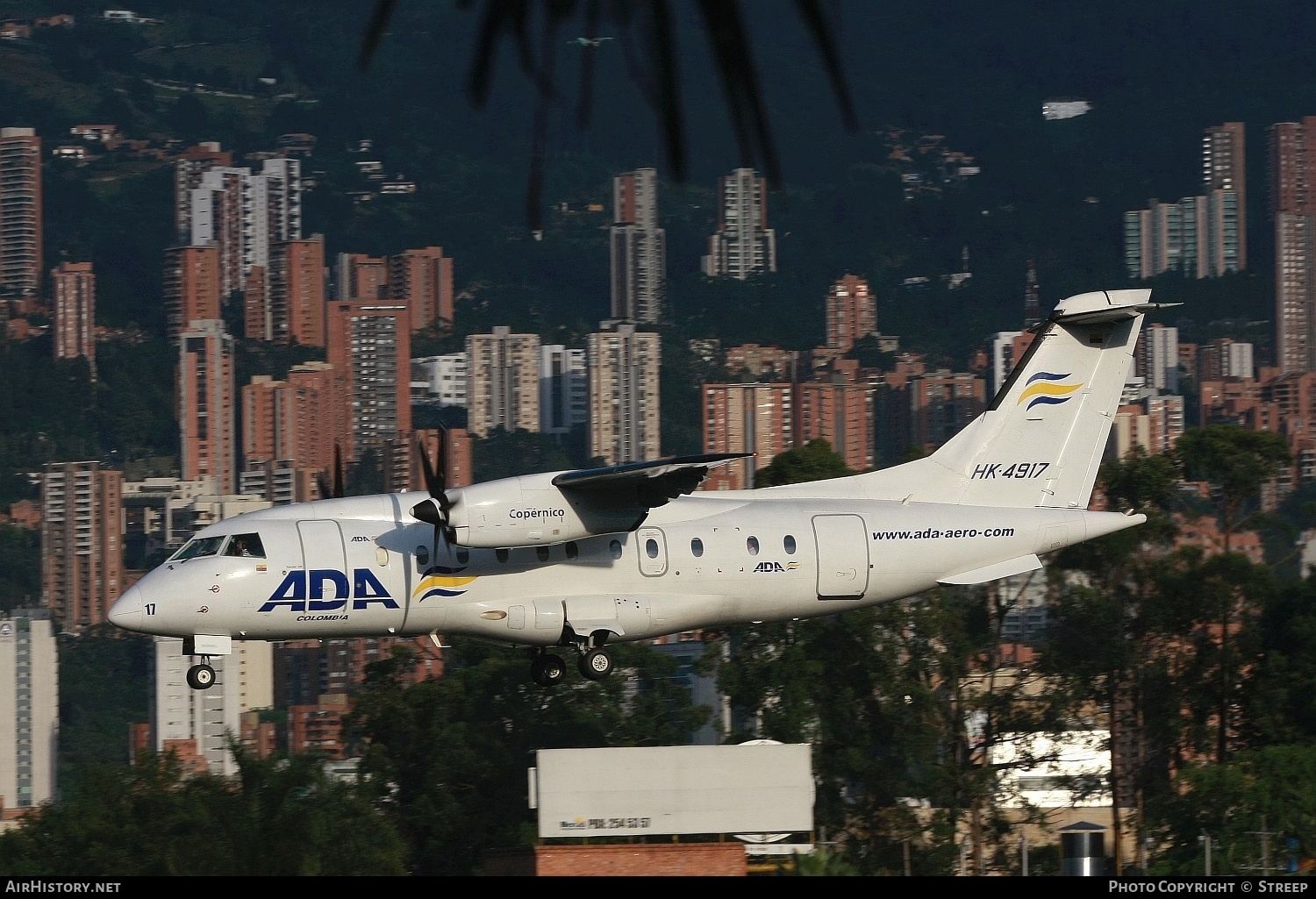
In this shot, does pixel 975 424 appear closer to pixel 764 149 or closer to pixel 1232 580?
pixel 764 149

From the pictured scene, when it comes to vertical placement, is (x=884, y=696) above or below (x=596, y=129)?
below

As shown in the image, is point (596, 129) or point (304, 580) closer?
point (596, 129)

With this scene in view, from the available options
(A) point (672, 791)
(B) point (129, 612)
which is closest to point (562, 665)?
(A) point (672, 791)

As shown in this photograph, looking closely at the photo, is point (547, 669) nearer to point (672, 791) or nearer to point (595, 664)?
point (595, 664)

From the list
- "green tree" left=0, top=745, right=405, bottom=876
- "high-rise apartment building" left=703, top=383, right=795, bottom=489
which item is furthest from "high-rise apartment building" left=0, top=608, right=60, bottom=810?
"high-rise apartment building" left=703, top=383, right=795, bottom=489

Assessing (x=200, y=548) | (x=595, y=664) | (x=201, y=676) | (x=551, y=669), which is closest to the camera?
(x=200, y=548)

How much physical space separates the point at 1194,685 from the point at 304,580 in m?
38.0

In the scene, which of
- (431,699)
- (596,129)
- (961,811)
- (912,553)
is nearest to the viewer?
(596,129)

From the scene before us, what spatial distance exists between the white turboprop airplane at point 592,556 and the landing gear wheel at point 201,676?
4 cm

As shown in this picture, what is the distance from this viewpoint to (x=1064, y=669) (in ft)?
180

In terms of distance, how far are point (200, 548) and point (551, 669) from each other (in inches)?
180

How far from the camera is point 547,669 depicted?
2423 cm
